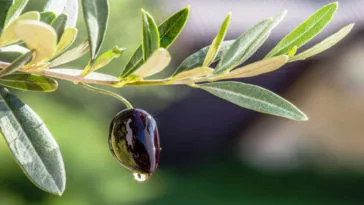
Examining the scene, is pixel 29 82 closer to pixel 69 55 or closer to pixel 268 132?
pixel 69 55

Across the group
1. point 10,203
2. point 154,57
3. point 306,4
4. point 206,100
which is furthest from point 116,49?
point 206,100

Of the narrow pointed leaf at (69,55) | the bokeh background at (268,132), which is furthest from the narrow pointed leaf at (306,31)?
the bokeh background at (268,132)

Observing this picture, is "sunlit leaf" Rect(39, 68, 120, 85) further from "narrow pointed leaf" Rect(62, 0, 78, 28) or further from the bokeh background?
the bokeh background

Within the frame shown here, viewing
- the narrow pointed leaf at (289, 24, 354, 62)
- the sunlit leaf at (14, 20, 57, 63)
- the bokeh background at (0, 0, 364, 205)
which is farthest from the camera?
the bokeh background at (0, 0, 364, 205)

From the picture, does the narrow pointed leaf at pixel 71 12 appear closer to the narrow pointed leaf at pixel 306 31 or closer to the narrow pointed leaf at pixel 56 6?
the narrow pointed leaf at pixel 56 6

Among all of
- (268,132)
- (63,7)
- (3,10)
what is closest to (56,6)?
(63,7)

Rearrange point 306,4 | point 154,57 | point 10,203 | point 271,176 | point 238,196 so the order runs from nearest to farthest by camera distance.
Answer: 1. point 154,57
2. point 10,203
3. point 306,4
4. point 238,196
5. point 271,176

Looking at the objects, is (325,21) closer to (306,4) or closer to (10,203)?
(10,203)

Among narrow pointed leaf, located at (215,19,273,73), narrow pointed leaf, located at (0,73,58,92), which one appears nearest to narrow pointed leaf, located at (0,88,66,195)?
narrow pointed leaf, located at (0,73,58,92)
